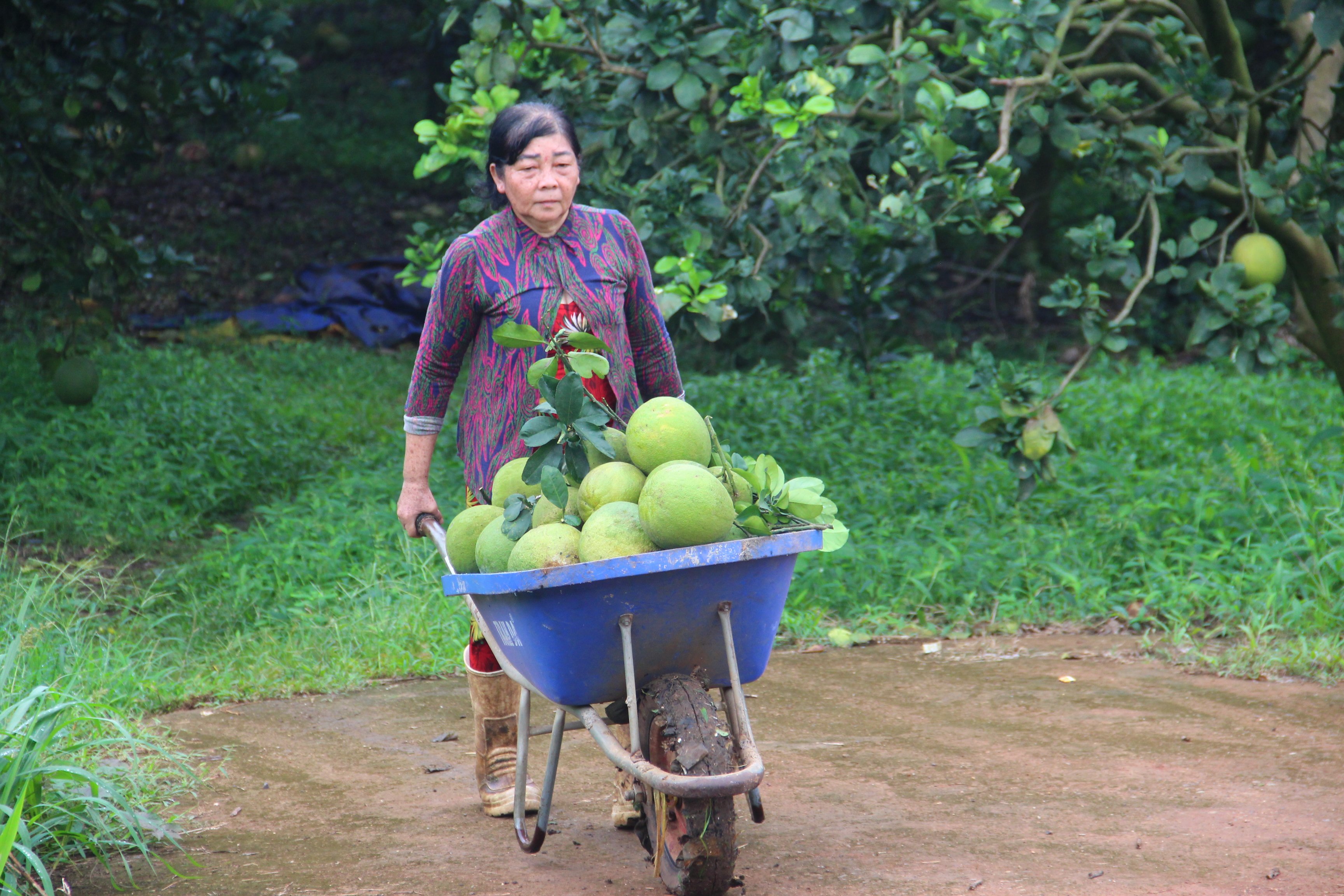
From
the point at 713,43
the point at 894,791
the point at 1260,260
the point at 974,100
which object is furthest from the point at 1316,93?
the point at 894,791

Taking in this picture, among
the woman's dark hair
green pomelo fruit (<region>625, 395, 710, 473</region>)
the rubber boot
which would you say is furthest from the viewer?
the rubber boot

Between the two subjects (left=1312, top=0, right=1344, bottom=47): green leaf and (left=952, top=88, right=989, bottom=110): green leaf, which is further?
(left=952, top=88, right=989, bottom=110): green leaf

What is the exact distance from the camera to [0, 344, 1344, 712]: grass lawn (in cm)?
450

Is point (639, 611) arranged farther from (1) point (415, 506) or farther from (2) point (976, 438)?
(2) point (976, 438)

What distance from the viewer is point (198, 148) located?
1361 cm

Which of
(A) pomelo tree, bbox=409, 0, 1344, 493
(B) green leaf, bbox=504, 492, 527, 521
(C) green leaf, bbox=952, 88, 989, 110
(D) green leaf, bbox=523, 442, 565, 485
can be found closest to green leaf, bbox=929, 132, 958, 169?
(A) pomelo tree, bbox=409, 0, 1344, 493

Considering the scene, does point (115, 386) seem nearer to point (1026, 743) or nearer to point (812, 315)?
point (812, 315)

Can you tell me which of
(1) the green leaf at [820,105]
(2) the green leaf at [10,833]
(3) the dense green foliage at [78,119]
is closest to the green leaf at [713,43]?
(1) the green leaf at [820,105]

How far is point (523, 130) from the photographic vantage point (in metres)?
2.95

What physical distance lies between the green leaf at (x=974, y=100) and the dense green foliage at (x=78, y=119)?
4.12m

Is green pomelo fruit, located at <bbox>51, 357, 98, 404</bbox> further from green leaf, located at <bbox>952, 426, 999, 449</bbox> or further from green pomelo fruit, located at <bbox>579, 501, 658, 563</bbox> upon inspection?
green pomelo fruit, located at <bbox>579, 501, 658, 563</bbox>

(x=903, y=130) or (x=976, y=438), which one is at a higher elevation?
(x=903, y=130)

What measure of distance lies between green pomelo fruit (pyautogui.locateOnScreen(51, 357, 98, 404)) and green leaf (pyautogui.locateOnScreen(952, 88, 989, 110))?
484 cm

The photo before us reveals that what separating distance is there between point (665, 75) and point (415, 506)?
6.49ft
